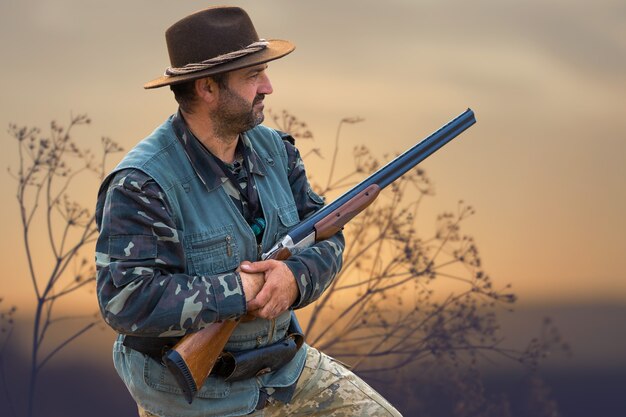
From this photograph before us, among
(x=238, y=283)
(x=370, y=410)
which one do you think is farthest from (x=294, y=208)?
(x=370, y=410)

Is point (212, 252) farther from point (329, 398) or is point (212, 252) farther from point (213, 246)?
point (329, 398)

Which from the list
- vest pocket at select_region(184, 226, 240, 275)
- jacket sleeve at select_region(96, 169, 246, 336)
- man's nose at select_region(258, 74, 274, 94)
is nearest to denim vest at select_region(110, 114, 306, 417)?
vest pocket at select_region(184, 226, 240, 275)

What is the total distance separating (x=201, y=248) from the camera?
432cm

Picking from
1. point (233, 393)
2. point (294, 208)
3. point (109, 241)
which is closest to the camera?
point (109, 241)

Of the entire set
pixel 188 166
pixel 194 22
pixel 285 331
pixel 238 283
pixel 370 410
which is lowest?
pixel 370 410

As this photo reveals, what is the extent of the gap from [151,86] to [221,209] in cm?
65

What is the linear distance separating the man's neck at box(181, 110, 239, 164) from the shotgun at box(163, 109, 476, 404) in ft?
1.55

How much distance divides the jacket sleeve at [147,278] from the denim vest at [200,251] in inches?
4.3

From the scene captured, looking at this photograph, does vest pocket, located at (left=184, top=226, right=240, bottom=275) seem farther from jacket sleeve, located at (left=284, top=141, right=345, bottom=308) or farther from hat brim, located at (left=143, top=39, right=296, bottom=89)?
hat brim, located at (left=143, top=39, right=296, bottom=89)

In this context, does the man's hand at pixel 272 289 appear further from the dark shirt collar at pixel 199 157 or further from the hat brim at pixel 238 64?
the hat brim at pixel 238 64

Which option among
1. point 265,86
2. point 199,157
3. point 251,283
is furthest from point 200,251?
point 265,86

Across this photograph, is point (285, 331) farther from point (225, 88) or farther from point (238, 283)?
point (225, 88)

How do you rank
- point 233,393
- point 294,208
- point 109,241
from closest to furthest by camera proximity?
1. point 109,241
2. point 233,393
3. point 294,208

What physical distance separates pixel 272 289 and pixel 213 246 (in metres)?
0.32
